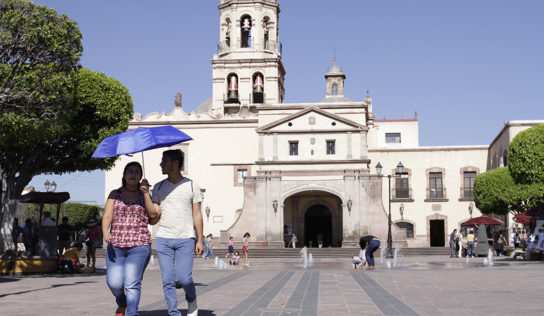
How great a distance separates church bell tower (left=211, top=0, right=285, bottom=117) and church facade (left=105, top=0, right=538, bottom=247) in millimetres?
85

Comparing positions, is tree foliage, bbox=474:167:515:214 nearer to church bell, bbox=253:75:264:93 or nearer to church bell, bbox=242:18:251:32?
church bell, bbox=253:75:264:93

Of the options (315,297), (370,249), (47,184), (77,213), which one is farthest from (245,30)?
(315,297)

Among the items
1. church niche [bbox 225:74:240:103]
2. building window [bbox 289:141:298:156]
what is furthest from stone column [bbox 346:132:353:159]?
church niche [bbox 225:74:240:103]

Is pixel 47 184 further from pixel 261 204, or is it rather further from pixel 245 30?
pixel 245 30

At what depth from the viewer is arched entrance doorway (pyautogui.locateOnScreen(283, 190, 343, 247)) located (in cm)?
4753

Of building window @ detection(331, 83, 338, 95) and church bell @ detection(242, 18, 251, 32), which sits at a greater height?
church bell @ detection(242, 18, 251, 32)

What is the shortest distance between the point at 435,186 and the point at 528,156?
21470mm

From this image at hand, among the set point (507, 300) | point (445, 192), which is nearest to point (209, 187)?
point (445, 192)

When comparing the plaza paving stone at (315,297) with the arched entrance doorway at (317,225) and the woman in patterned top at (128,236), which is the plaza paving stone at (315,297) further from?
the arched entrance doorway at (317,225)

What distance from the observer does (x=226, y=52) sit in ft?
Result: 188

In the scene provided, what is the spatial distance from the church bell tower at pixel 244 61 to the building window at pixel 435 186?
48.4ft

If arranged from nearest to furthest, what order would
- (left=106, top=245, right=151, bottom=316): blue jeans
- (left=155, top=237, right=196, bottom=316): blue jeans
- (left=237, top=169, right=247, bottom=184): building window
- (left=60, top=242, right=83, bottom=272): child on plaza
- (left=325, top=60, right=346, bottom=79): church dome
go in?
(left=106, top=245, right=151, bottom=316): blue jeans, (left=155, top=237, right=196, bottom=316): blue jeans, (left=60, top=242, right=83, bottom=272): child on plaza, (left=237, top=169, right=247, bottom=184): building window, (left=325, top=60, right=346, bottom=79): church dome

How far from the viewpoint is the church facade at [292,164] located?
44125 mm

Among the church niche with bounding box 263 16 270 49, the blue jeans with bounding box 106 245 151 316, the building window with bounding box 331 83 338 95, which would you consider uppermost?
the church niche with bounding box 263 16 270 49
